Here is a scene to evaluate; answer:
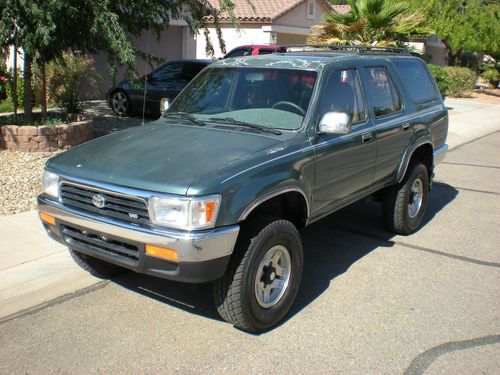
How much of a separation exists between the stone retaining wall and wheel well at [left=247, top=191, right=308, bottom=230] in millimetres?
5462

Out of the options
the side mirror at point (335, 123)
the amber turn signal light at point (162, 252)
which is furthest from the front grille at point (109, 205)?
the side mirror at point (335, 123)

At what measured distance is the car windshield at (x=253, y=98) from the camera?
450cm

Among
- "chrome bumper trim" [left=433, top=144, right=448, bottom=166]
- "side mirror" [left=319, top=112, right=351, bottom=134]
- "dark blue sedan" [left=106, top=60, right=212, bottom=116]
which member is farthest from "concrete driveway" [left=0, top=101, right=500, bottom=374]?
"dark blue sedan" [left=106, top=60, right=212, bottom=116]

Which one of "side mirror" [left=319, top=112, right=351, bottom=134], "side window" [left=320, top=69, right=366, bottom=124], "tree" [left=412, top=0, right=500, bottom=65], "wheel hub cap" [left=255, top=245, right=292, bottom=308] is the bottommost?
"wheel hub cap" [left=255, top=245, right=292, bottom=308]

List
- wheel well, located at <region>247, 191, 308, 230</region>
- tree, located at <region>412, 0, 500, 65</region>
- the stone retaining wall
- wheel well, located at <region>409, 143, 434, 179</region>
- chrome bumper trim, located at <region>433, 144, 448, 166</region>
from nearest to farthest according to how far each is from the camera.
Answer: wheel well, located at <region>247, 191, 308, 230</region>, wheel well, located at <region>409, 143, 434, 179</region>, chrome bumper trim, located at <region>433, 144, 448, 166</region>, the stone retaining wall, tree, located at <region>412, 0, 500, 65</region>

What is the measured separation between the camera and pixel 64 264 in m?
4.93

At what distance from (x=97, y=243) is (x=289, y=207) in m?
1.51

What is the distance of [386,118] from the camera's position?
540 centimetres

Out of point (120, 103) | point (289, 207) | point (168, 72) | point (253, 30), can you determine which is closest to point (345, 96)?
point (289, 207)

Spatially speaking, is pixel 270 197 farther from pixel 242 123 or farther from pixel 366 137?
pixel 366 137

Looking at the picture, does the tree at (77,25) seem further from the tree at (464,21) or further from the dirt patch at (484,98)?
the dirt patch at (484,98)

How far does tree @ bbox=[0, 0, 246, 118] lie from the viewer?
7.56 meters

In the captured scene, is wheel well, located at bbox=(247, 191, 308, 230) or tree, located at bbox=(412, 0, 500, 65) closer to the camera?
wheel well, located at bbox=(247, 191, 308, 230)

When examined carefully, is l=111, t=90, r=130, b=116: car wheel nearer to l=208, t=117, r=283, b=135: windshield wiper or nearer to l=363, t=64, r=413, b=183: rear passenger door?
l=363, t=64, r=413, b=183: rear passenger door
